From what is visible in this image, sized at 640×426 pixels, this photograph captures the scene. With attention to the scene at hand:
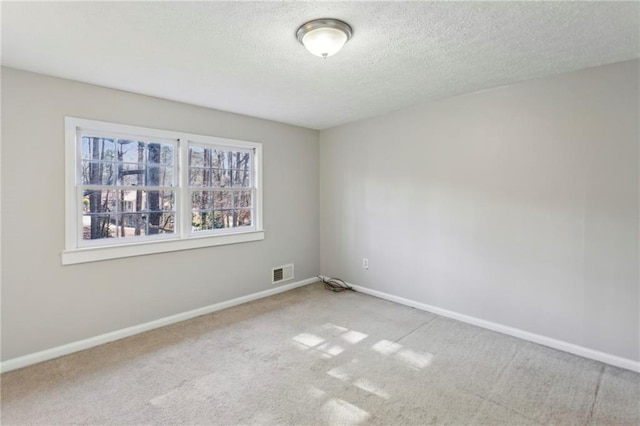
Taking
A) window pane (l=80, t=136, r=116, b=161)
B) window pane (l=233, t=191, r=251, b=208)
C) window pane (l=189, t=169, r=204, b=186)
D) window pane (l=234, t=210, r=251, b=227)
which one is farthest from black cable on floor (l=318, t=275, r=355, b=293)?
window pane (l=80, t=136, r=116, b=161)

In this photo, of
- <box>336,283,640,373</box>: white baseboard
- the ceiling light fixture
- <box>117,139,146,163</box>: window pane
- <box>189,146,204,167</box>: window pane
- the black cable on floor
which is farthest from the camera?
the black cable on floor

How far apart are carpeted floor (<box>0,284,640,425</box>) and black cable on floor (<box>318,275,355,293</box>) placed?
3.99 ft

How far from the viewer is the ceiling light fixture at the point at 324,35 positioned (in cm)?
186

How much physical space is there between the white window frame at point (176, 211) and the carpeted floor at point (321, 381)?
83cm

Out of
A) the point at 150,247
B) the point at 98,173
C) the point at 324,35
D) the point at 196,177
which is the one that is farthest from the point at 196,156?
the point at 324,35

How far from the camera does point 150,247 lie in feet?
10.3

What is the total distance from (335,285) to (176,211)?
2.33 m

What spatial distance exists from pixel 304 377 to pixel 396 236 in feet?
6.84

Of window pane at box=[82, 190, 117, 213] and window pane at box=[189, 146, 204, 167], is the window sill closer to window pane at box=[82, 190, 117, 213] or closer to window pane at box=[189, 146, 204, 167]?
window pane at box=[82, 190, 117, 213]

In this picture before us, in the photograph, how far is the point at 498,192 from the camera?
3.04 m

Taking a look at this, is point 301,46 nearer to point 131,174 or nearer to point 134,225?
point 131,174

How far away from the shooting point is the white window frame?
2.70 meters

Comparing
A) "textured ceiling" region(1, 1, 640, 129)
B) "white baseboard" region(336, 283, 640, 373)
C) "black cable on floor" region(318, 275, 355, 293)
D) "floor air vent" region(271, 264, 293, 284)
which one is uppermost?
"textured ceiling" region(1, 1, 640, 129)

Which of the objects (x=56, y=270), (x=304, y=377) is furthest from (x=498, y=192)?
(x=56, y=270)
